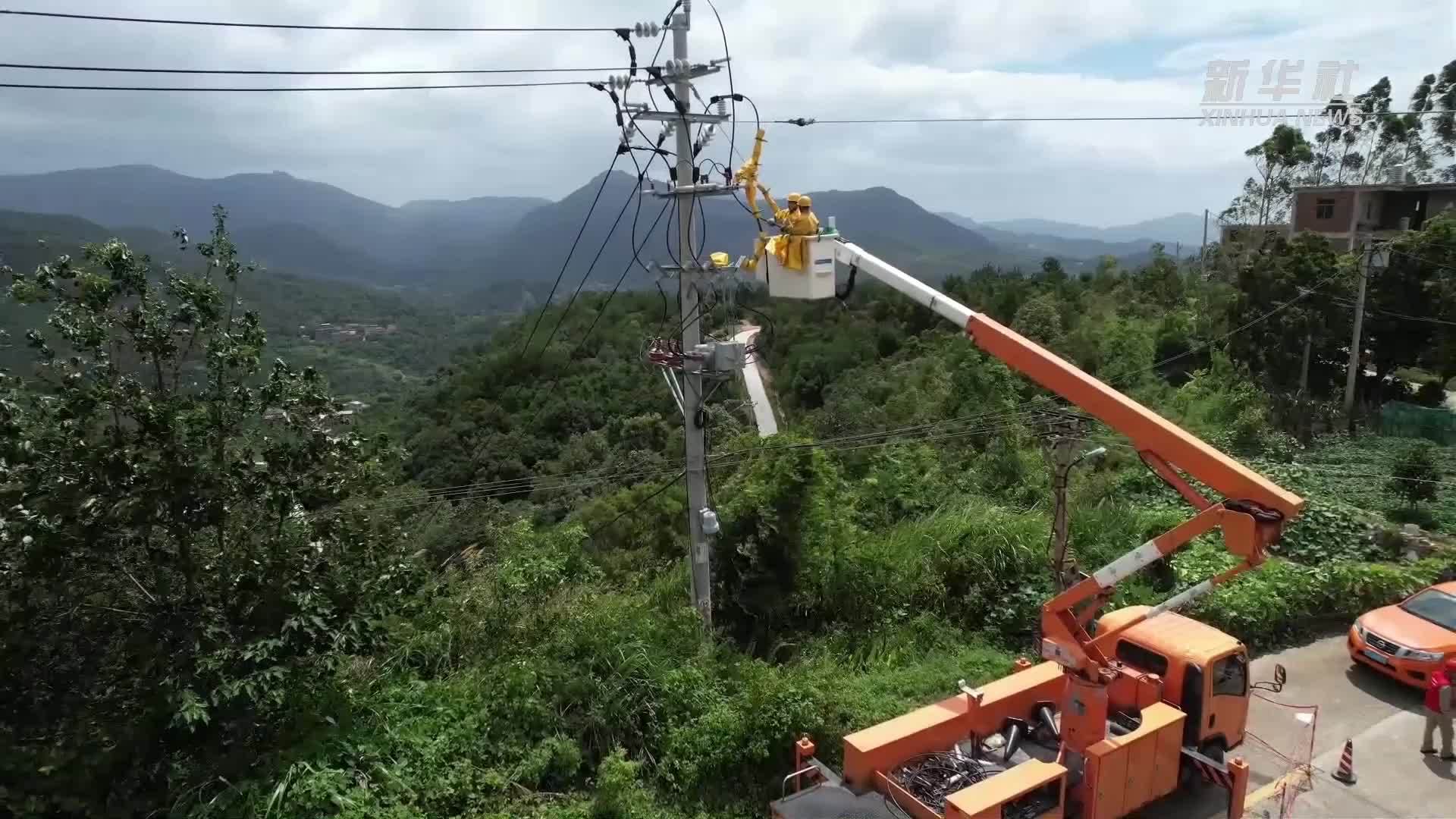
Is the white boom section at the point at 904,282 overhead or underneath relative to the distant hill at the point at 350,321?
overhead

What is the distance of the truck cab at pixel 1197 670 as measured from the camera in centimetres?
859

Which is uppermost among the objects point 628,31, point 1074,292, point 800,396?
point 628,31

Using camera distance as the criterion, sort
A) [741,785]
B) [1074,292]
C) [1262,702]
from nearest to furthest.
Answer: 1. [741,785]
2. [1262,702]
3. [1074,292]

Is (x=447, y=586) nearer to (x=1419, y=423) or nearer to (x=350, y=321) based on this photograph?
(x=1419, y=423)

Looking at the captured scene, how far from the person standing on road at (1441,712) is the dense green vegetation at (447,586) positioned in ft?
9.17

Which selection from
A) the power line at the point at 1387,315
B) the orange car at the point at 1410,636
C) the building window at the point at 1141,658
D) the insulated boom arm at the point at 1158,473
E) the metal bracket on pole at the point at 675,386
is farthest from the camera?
the power line at the point at 1387,315

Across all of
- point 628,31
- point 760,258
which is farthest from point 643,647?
point 628,31

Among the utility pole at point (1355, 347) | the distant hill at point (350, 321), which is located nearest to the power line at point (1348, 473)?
the utility pole at point (1355, 347)

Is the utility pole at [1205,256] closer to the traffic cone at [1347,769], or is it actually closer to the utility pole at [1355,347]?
the utility pole at [1355,347]

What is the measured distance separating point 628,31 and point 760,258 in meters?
3.05

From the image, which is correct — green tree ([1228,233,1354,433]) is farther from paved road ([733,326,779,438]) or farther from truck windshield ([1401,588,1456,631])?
paved road ([733,326,779,438])

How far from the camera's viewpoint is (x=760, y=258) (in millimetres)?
9812

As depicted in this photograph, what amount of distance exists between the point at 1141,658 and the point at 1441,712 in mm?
3782

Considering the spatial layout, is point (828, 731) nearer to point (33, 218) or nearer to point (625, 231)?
point (625, 231)
